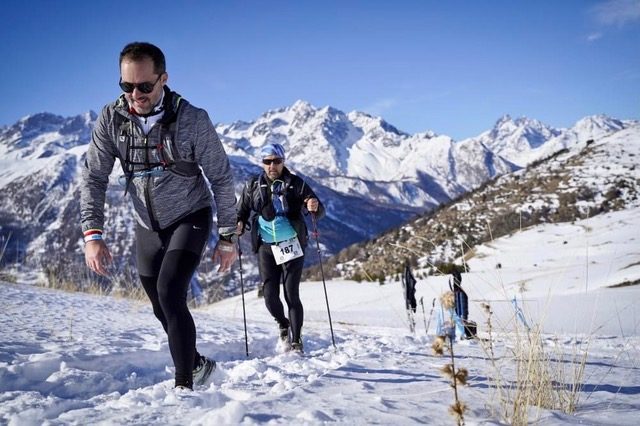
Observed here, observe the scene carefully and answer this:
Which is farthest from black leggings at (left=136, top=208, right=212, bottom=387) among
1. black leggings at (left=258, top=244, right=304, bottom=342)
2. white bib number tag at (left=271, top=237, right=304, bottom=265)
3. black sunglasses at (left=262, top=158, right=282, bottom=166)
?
black sunglasses at (left=262, top=158, right=282, bottom=166)

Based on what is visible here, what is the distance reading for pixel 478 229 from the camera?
47.8 m

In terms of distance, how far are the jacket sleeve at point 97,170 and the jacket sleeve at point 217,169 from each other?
63 centimetres

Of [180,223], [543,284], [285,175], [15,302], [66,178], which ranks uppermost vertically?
[66,178]

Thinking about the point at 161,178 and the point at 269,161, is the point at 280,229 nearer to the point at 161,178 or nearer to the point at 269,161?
the point at 269,161

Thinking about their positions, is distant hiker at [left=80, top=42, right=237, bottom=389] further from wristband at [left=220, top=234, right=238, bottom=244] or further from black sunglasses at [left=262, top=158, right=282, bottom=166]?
black sunglasses at [left=262, top=158, right=282, bottom=166]

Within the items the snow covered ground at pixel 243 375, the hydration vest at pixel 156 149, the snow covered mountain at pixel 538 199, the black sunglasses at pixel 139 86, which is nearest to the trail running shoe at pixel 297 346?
the snow covered ground at pixel 243 375

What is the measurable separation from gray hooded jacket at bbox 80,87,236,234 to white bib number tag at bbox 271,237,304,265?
1.68m

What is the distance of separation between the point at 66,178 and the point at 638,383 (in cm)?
21820

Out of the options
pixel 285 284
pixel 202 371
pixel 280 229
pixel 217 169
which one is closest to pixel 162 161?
pixel 217 169

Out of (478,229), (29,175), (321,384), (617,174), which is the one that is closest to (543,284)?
(321,384)

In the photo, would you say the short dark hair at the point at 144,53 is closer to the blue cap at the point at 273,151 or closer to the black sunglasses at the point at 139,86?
the black sunglasses at the point at 139,86

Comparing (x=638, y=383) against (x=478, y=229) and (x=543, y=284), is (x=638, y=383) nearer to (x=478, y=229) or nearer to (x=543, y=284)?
(x=543, y=284)

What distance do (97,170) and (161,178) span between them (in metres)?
0.52

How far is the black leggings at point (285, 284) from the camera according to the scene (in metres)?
4.82
